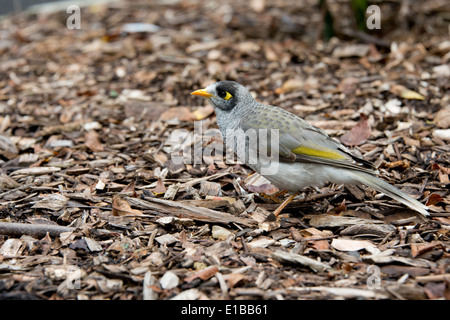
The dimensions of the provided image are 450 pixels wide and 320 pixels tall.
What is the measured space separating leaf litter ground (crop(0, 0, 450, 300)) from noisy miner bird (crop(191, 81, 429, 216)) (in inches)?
14.7

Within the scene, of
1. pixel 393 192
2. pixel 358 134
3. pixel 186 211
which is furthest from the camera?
pixel 358 134

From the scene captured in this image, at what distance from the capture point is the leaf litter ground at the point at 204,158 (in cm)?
430

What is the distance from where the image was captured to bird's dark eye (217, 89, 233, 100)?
6.05m

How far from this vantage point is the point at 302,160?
17.7ft

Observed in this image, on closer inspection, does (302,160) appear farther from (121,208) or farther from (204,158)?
(121,208)

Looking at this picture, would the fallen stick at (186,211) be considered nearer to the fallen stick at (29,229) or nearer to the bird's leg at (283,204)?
the bird's leg at (283,204)

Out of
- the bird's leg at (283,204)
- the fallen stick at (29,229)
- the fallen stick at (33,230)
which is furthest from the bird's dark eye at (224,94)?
the fallen stick at (29,229)

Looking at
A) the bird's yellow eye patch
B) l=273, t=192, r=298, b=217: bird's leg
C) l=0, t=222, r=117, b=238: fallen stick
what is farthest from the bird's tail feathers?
l=0, t=222, r=117, b=238: fallen stick

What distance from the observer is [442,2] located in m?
10.6

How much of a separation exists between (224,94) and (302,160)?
1.36 meters

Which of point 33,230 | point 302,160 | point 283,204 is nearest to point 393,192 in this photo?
point 302,160

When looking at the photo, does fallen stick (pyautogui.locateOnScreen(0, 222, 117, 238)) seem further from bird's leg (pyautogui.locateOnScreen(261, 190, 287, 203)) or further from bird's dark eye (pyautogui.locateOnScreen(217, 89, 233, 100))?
bird's dark eye (pyautogui.locateOnScreen(217, 89, 233, 100))

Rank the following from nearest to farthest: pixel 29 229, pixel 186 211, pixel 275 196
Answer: pixel 29 229 < pixel 186 211 < pixel 275 196
